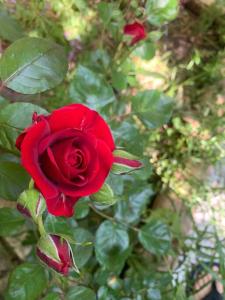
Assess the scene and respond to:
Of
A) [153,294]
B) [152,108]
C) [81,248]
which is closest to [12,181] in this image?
[81,248]

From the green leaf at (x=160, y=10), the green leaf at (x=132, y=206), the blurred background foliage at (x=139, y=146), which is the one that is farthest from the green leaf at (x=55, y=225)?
the green leaf at (x=160, y=10)

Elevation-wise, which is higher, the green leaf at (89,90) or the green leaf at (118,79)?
the green leaf at (89,90)

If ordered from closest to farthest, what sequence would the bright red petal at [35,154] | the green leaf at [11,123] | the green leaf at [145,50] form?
the bright red petal at [35,154] → the green leaf at [11,123] → the green leaf at [145,50]

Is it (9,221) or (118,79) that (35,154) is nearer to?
(9,221)

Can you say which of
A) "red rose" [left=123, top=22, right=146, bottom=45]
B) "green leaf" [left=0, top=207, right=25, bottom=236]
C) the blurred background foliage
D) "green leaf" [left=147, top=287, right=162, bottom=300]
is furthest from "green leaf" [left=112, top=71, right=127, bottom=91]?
"green leaf" [left=147, top=287, right=162, bottom=300]

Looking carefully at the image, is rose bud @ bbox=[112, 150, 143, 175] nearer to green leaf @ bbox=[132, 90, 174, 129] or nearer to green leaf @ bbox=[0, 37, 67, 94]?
green leaf @ bbox=[0, 37, 67, 94]

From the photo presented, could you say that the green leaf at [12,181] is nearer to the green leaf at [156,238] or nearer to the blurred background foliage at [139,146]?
the blurred background foliage at [139,146]

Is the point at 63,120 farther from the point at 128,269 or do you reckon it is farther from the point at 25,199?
the point at 128,269
